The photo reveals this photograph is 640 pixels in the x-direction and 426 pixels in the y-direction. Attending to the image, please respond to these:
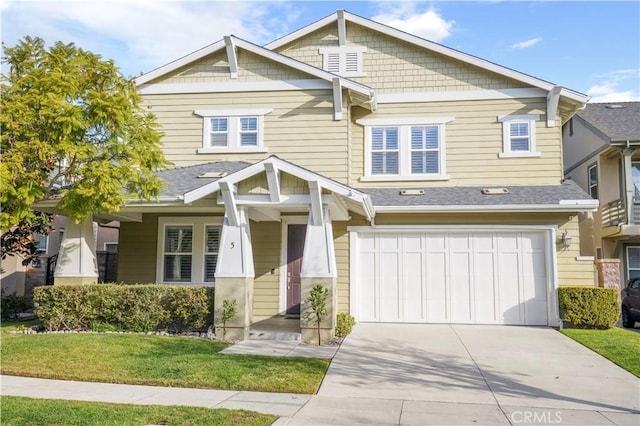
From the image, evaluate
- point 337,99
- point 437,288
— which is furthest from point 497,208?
point 337,99

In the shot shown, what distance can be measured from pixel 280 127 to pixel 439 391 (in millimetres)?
8453

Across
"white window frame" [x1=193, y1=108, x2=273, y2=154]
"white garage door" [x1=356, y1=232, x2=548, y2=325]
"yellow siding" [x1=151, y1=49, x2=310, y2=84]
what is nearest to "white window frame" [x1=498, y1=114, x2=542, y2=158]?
"white garage door" [x1=356, y1=232, x2=548, y2=325]

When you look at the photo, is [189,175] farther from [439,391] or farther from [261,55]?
[439,391]

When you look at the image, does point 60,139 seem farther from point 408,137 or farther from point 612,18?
point 612,18

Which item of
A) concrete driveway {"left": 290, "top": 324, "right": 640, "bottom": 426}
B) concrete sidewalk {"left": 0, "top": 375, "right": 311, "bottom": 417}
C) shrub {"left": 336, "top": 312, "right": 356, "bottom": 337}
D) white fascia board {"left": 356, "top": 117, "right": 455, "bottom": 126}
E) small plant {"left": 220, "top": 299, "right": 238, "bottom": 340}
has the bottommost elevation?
concrete sidewalk {"left": 0, "top": 375, "right": 311, "bottom": 417}

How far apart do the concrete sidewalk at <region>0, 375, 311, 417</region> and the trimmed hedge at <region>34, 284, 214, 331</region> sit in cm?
343

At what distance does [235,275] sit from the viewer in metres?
10.4

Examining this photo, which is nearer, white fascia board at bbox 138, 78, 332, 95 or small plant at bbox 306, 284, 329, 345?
small plant at bbox 306, 284, 329, 345

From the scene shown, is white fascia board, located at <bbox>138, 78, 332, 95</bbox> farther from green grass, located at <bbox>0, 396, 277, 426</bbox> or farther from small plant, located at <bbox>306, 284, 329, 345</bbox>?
green grass, located at <bbox>0, 396, 277, 426</bbox>

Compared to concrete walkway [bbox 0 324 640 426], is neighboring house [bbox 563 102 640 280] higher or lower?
higher

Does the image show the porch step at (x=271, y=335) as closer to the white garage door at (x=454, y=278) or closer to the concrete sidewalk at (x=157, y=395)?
the white garage door at (x=454, y=278)

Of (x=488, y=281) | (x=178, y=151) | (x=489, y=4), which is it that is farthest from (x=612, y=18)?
(x=178, y=151)

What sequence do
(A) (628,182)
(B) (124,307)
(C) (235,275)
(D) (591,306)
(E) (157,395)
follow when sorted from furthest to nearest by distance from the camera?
(A) (628,182) → (D) (591,306) → (B) (124,307) → (C) (235,275) → (E) (157,395)

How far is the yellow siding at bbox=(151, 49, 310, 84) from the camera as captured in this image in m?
13.5
